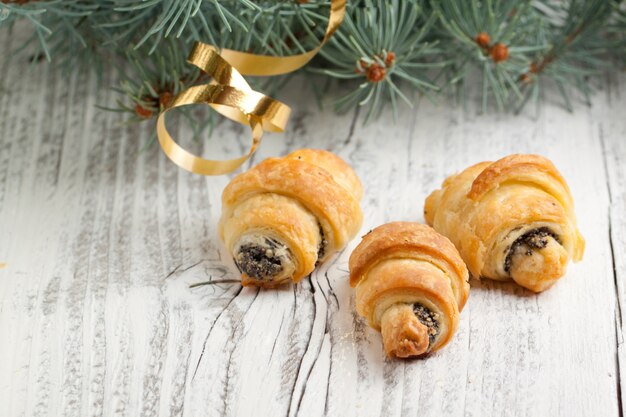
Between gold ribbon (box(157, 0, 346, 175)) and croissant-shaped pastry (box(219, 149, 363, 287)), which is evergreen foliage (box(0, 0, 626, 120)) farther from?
croissant-shaped pastry (box(219, 149, 363, 287))

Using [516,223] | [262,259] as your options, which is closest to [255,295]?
[262,259]

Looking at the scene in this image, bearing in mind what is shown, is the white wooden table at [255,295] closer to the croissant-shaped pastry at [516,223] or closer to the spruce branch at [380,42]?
the croissant-shaped pastry at [516,223]

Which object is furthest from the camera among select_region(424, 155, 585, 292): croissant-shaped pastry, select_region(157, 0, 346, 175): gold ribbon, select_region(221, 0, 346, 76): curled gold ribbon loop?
select_region(221, 0, 346, 76): curled gold ribbon loop

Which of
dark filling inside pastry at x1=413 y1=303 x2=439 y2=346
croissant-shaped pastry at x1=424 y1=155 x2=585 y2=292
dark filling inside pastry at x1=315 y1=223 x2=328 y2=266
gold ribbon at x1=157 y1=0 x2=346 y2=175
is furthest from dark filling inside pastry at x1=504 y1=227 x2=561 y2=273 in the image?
gold ribbon at x1=157 y1=0 x2=346 y2=175

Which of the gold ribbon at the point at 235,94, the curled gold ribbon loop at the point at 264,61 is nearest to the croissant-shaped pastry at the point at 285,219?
the gold ribbon at the point at 235,94

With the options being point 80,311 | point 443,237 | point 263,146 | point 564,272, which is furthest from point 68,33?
point 564,272

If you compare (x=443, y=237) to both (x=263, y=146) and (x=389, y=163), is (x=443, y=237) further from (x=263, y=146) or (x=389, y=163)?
(x=263, y=146)

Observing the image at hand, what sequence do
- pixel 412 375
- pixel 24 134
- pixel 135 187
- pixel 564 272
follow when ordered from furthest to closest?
pixel 24 134 → pixel 135 187 → pixel 564 272 → pixel 412 375

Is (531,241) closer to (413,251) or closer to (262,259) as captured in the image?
(413,251)
